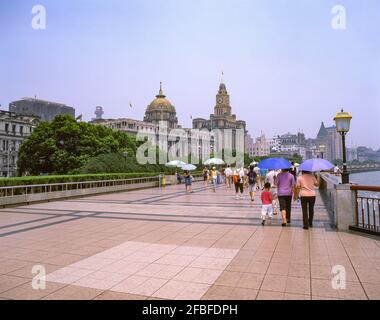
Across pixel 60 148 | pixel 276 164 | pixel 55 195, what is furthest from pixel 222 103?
pixel 276 164

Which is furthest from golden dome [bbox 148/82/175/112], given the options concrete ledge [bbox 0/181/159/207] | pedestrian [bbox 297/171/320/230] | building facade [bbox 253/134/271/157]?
pedestrian [bbox 297/171/320/230]

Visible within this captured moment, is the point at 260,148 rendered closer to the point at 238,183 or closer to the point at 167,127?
the point at 167,127

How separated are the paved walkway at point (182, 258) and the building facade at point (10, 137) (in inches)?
2867

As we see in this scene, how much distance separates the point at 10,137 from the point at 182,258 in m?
82.6

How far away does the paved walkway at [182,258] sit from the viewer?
4945 millimetres

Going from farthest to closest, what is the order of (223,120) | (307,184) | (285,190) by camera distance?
(223,120) → (285,190) → (307,184)

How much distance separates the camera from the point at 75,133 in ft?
124

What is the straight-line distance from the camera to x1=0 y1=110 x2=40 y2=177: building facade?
75.5 m

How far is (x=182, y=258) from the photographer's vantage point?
6684 millimetres

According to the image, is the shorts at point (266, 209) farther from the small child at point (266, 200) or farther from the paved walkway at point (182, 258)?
the paved walkway at point (182, 258)

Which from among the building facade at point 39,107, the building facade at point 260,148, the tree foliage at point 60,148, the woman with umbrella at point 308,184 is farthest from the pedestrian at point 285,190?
the building facade at point 260,148
